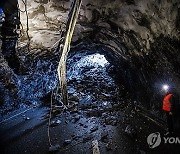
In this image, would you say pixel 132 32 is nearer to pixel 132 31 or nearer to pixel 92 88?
pixel 132 31

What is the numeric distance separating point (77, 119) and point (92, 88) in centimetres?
373

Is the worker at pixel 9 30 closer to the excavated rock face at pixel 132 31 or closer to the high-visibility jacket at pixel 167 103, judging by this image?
the excavated rock face at pixel 132 31

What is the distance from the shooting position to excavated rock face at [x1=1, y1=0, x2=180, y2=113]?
5145 millimetres

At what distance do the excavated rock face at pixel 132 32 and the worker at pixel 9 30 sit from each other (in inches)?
30.8

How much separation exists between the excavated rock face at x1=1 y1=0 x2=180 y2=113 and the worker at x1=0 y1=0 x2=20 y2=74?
78 cm

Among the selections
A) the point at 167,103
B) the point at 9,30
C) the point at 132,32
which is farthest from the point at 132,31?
the point at 9,30

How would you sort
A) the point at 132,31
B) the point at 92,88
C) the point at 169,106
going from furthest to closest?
the point at 92,88
the point at 132,31
the point at 169,106

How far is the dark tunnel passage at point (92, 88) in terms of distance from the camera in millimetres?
5703

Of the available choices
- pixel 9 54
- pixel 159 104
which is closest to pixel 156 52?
pixel 159 104

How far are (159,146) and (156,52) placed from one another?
2.75 meters

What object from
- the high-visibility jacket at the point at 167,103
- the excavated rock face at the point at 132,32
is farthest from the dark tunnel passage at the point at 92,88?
the high-visibility jacket at the point at 167,103

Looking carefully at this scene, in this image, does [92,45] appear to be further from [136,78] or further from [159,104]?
[159,104]

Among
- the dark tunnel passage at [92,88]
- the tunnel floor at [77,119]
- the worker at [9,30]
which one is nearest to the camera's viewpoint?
the dark tunnel passage at [92,88]

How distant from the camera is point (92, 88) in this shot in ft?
37.1
